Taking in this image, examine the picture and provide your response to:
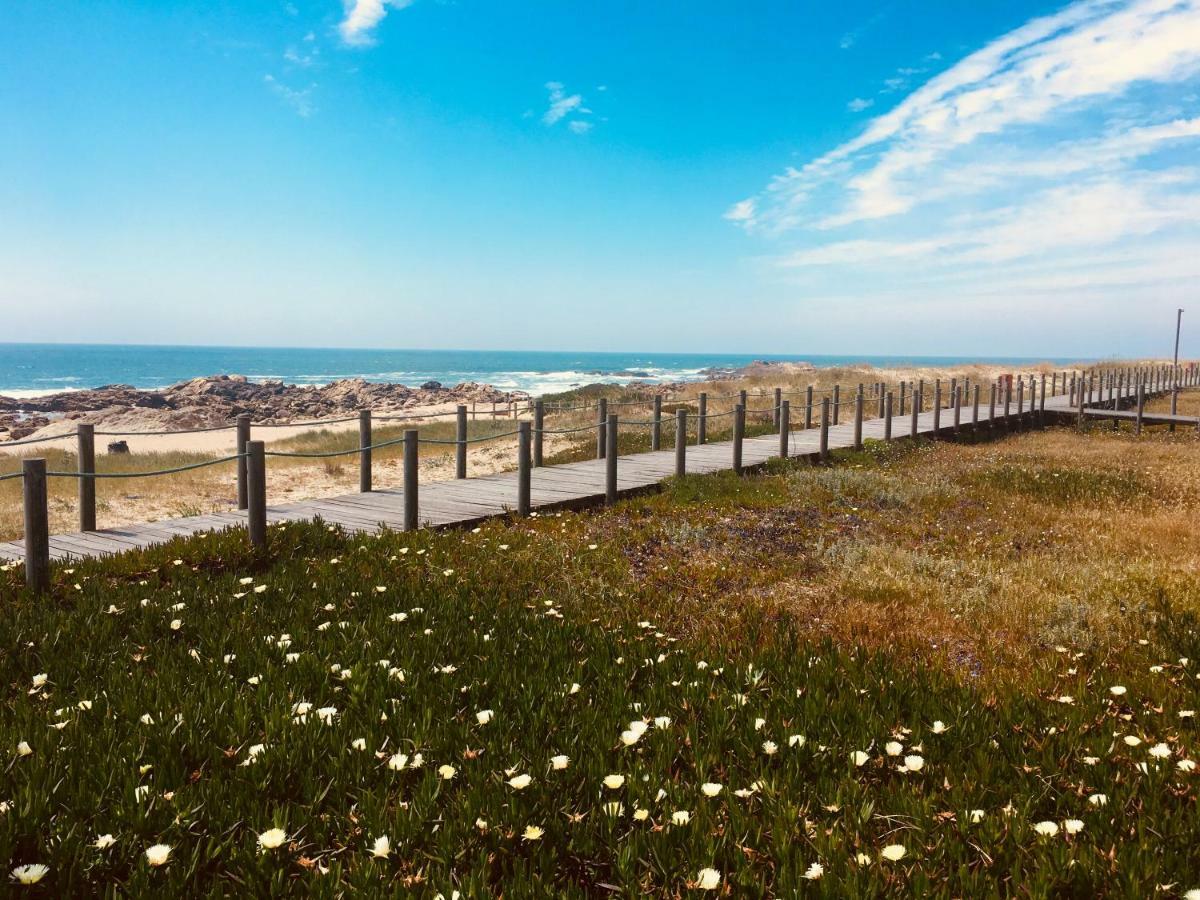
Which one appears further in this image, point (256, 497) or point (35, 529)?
point (256, 497)

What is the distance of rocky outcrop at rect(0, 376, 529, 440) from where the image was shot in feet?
133

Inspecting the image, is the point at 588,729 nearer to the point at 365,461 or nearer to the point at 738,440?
the point at 365,461

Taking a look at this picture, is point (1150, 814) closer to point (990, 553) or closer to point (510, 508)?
point (990, 553)

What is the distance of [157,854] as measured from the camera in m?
2.62

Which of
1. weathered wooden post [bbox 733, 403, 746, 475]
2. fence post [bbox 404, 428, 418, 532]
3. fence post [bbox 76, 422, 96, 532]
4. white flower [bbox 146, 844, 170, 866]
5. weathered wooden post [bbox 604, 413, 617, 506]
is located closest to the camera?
white flower [bbox 146, 844, 170, 866]

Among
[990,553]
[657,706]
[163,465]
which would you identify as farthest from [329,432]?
[657,706]

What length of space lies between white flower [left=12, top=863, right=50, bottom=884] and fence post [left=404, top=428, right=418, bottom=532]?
21.6 ft

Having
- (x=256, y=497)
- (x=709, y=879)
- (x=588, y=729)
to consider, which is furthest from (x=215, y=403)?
(x=709, y=879)

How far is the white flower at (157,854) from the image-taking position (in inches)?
103

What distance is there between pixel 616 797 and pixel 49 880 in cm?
196

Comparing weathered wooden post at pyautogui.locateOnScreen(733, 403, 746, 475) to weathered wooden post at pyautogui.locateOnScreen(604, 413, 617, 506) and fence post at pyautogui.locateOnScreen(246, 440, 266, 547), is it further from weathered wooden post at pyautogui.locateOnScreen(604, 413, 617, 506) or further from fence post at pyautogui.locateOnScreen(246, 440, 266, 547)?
fence post at pyautogui.locateOnScreen(246, 440, 266, 547)

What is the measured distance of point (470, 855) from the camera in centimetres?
283

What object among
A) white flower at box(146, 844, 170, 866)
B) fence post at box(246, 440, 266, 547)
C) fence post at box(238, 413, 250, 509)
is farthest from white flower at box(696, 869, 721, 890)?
fence post at box(238, 413, 250, 509)

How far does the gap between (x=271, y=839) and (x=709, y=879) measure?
149 centimetres
